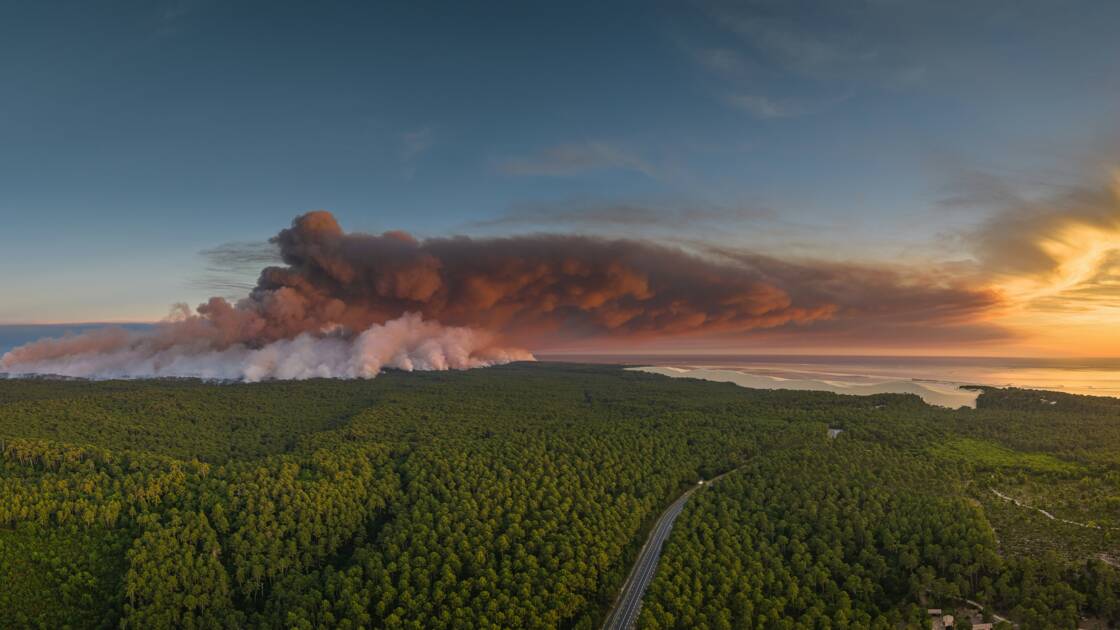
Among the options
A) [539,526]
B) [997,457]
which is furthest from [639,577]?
[997,457]

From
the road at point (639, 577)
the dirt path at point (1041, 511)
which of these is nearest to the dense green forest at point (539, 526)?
the dirt path at point (1041, 511)

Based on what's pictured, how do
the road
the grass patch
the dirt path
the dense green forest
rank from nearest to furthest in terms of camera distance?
the dense green forest, the road, the dirt path, the grass patch

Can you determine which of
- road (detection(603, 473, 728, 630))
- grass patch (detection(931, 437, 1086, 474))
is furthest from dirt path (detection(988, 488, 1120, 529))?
road (detection(603, 473, 728, 630))

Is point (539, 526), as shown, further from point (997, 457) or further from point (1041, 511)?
point (997, 457)

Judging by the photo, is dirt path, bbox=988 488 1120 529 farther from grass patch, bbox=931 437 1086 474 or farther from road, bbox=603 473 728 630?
road, bbox=603 473 728 630

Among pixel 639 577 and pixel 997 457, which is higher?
pixel 997 457

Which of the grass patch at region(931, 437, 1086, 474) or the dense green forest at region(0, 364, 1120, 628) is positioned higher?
the grass patch at region(931, 437, 1086, 474)
